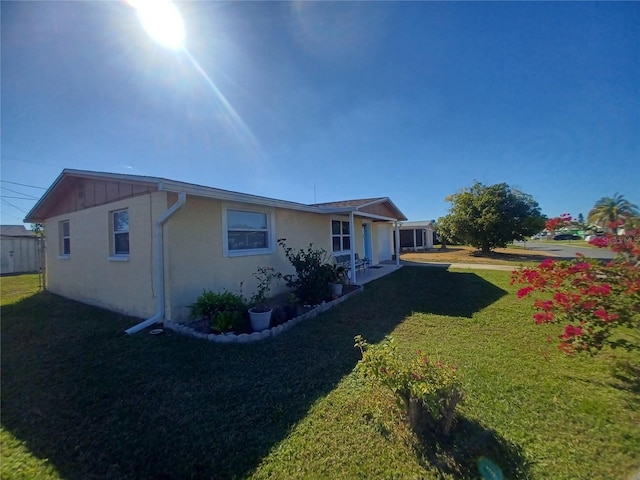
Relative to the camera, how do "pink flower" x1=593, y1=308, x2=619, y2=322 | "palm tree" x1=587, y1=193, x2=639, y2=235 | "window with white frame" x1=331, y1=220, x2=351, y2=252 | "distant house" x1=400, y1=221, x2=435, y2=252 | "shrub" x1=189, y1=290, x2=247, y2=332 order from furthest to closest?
"distant house" x1=400, y1=221, x2=435, y2=252, "window with white frame" x1=331, y1=220, x2=351, y2=252, "shrub" x1=189, y1=290, x2=247, y2=332, "palm tree" x1=587, y1=193, x2=639, y2=235, "pink flower" x1=593, y1=308, x2=619, y2=322

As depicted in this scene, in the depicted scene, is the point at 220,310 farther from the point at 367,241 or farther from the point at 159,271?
the point at 367,241

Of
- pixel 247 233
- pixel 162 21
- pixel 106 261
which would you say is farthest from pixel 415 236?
pixel 162 21

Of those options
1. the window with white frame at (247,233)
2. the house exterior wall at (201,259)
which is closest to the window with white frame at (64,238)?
A: the house exterior wall at (201,259)

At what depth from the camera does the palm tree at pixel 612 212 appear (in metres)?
3.39

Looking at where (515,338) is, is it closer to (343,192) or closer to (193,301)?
(193,301)

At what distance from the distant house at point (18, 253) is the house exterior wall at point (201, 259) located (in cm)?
1868

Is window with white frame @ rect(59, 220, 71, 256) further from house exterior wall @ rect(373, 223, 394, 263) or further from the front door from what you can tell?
house exterior wall @ rect(373, 223, 394, 263)

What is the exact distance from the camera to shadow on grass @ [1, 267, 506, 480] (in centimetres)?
225

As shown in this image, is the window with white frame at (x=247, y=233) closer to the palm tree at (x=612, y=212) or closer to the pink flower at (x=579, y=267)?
the pink flower at (x=579, y=267)

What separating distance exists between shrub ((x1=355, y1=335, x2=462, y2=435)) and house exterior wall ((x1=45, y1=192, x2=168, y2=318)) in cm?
508

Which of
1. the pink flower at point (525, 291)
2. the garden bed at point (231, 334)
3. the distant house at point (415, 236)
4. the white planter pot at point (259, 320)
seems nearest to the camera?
the pink flower at point (525, 291)

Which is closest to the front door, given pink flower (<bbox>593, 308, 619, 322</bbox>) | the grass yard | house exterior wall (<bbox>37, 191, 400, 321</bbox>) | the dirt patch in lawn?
the dirt patch in lawn

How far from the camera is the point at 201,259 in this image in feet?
19.2

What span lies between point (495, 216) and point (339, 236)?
1389 centimetres
